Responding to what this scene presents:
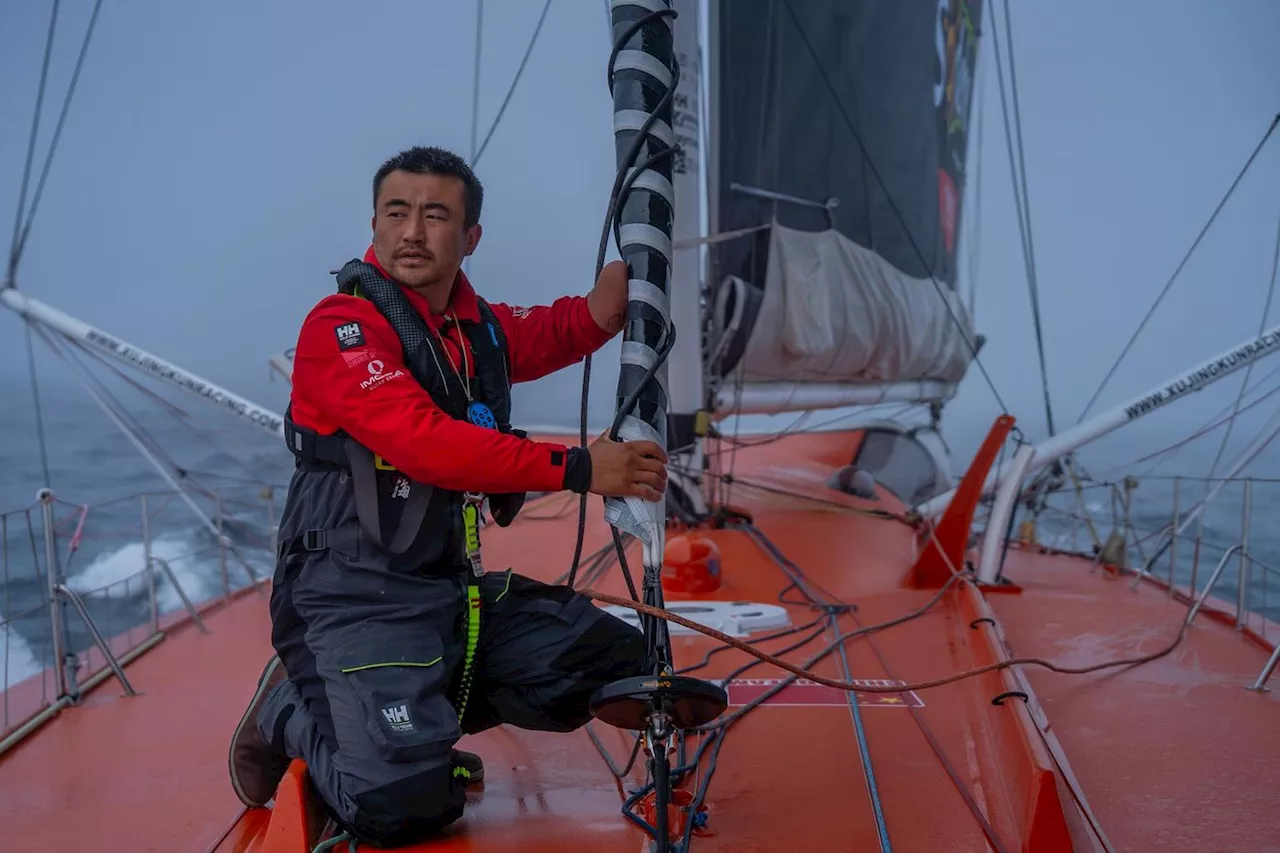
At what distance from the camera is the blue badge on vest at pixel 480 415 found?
1.91 m

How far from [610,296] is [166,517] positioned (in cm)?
1282

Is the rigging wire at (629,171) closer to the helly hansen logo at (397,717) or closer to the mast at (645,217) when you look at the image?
the mast at (645,217)

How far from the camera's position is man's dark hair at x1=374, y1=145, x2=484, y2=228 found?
1.86m

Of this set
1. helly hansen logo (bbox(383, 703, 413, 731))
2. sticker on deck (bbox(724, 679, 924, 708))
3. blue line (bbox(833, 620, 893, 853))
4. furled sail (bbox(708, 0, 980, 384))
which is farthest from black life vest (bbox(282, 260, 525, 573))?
furled sail (bbox(708, 0, 980, 384))

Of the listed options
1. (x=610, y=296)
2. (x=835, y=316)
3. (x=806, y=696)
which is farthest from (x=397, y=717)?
(x=835, y=316)

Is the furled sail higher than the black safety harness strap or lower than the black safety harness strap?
higher

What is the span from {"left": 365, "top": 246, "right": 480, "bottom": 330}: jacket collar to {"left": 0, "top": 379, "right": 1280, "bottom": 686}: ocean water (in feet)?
5.13

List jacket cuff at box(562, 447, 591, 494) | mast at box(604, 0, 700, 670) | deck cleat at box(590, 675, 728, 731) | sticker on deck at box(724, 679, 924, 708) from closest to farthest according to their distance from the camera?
deck cleat at box(590, 675, 728, 731), jacket cuff at box(562, 447, 591, 494), mast at box(604, 0, 700, 670), sticker on deck at box(724, 679, 924, 708)

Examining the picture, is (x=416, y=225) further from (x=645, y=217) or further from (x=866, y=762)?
(x=866, y=762)

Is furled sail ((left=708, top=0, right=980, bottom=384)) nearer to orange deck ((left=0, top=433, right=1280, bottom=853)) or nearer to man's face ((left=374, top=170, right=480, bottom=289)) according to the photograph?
orange deck ((left=0, top=433, right=1280, bottom=853))

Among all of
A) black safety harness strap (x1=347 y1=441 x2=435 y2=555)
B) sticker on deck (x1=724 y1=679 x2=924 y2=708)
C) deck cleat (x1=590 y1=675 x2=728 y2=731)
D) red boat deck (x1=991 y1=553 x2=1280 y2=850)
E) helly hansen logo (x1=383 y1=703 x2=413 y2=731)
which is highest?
black safety harness strap (x1=347 y1=441 x2=435 y2=555)

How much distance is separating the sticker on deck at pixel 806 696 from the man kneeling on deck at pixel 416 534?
0.72m

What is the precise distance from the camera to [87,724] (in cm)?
281

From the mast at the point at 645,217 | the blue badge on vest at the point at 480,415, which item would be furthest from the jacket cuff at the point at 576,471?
→ the blue badge on vest at the point at 480,415
